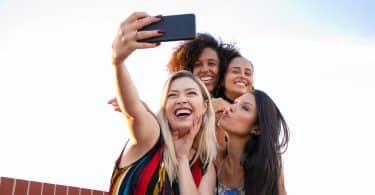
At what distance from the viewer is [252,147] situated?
3.43 meters

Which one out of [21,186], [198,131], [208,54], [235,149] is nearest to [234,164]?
[235,149]

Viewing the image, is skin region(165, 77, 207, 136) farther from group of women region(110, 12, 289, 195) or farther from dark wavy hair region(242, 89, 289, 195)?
dark wavy hair region(242, 89, 289, 195)

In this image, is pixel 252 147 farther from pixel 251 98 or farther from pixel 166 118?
pixel 166 118

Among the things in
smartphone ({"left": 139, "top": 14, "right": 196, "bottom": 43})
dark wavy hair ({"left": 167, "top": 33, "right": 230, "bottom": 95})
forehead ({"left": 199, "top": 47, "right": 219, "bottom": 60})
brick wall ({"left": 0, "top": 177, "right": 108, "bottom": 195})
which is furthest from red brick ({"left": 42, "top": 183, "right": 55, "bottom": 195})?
smartphone ({"left": 139, "top": 14, "right": 196, "bottom": 43})

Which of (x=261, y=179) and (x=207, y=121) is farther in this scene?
(x=261, y=179)

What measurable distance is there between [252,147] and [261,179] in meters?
0.25

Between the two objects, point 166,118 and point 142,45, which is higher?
point 142,45

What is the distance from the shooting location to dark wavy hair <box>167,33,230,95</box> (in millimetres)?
4160

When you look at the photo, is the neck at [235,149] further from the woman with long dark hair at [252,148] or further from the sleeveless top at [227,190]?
the sleeveless top at [227,190]

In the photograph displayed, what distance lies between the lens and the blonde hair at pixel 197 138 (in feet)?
8.43

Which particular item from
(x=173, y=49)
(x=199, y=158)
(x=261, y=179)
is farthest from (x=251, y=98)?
(x=173, y=49)

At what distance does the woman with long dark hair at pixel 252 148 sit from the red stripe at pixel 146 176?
835 mm

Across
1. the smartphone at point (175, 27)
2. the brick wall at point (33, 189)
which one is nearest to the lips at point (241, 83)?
the smartphone at point (175, 27)

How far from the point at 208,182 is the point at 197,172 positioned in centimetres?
12
